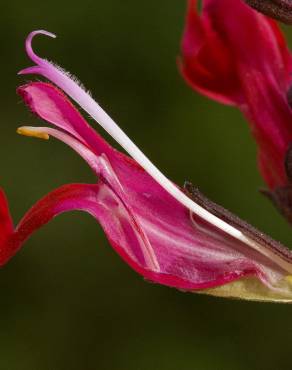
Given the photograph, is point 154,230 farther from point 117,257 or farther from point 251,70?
point 117,257

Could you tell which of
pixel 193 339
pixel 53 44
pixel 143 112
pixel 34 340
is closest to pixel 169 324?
pixel 193 339

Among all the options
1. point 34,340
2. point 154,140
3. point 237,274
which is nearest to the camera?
point 237,274

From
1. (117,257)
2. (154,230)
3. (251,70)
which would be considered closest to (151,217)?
(154,230)

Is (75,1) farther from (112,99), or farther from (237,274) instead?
(237,274)

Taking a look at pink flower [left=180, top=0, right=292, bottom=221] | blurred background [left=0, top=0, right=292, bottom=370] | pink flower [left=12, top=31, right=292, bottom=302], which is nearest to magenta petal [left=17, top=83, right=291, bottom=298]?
pink flower [left=12, top=31, right=292, bottom=302]

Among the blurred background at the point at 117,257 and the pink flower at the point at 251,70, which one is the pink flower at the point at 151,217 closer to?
the pink flower at the point at 251,70
